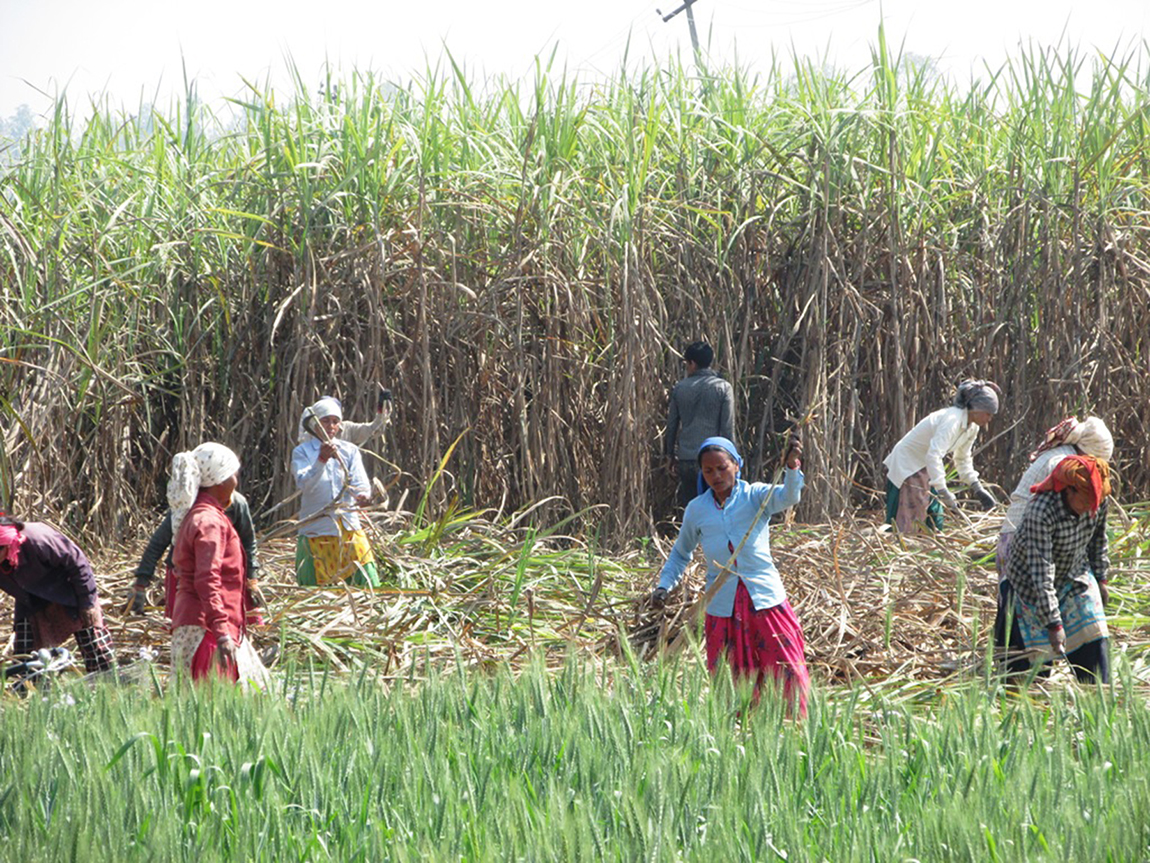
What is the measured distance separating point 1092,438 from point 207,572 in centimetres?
282

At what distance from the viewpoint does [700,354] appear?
22.3 feet

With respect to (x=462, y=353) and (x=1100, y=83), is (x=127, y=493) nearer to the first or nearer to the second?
(x=462, y=353)

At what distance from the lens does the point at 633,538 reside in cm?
692

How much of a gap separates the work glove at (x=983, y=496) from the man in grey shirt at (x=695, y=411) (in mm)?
1240

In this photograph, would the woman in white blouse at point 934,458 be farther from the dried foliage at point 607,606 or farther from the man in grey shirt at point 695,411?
the man in grey shirt at point 695,411

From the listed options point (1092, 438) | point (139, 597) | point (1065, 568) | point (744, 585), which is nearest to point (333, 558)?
point (139, 597)

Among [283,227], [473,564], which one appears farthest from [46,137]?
[473,564]

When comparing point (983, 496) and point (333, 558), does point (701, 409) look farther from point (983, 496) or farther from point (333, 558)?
point (333, 558)

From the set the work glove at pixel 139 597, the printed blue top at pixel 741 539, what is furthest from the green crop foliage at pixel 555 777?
the work glove at pixel 139 597

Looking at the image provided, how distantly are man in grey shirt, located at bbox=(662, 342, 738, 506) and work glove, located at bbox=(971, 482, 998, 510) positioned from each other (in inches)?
48.8

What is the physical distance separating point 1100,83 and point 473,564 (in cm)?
485

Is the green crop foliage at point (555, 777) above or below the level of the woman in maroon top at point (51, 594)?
below

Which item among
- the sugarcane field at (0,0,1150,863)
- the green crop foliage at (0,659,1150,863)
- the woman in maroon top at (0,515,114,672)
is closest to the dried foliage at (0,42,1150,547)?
the sugarcane field at (0,0,1150,863)

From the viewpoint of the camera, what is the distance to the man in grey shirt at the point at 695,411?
6.76 metres
